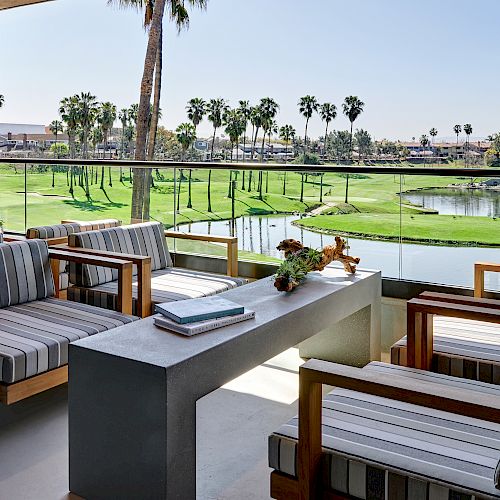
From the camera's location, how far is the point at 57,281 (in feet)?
12.4

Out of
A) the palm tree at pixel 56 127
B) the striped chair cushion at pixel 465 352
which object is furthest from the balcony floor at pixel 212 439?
the palm tree at pixel 56 127

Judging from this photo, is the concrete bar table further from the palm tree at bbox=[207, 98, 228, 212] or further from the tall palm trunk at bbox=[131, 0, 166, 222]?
the palm tree at bbox=[207, 98, 228, 212]

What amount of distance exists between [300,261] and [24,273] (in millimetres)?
1483

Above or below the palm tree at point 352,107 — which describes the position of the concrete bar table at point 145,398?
below

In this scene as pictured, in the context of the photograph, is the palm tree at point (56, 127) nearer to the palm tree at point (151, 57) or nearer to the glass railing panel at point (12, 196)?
the palm tree at point (151, 57)

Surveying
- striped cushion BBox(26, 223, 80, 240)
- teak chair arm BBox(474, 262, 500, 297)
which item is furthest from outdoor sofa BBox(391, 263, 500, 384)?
striped cushion BBox(26, 223, 80, 240)

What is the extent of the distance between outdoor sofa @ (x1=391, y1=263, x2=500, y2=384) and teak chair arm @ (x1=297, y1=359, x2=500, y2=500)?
722mm

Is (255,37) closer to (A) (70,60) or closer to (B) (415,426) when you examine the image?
(A) (70,60)

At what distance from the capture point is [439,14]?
23.6 metres

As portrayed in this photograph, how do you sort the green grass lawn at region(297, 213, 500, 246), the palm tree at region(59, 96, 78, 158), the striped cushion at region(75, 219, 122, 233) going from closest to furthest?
the green grass lawn at region(297, 213, 500, 246)
the striped cushion at region(75, 219, 122, 233)
the palm tree at region(59, 96, 78, 158)

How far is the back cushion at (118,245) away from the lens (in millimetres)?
3762

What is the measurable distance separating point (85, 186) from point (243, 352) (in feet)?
14.1

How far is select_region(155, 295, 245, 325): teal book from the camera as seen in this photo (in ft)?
7.66

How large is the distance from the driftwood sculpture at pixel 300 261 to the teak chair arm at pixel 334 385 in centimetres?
114
